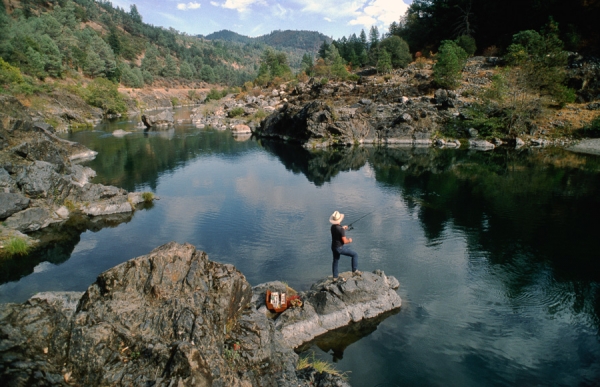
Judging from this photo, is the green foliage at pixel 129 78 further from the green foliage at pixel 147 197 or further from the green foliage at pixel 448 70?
the green foliage at pixel 147 197

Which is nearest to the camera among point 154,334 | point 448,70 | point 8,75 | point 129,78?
point 154,334

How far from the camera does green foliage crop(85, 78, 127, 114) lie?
9169 centimetres

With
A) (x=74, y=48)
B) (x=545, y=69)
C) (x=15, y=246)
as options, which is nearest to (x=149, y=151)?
(x=15, y=246)

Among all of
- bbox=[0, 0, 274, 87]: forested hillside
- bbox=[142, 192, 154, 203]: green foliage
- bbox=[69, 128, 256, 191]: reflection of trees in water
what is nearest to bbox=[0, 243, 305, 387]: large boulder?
bbox=[142, 192, 154, 203]: green foliage

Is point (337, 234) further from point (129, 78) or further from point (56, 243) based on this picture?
point (129, 78)

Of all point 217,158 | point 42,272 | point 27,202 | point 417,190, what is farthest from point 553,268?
point 217,158

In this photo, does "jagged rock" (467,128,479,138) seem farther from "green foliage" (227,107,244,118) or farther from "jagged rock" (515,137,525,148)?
"green foliage" (227,107,244,118)

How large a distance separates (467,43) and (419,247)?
74.1 metres

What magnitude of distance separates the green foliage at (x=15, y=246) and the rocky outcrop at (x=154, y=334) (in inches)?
552

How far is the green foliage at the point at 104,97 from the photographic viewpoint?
91.7 meters

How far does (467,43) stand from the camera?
77875mm

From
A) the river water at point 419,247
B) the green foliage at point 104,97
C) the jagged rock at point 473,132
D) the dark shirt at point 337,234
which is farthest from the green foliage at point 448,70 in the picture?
the green foliage at point 104,97

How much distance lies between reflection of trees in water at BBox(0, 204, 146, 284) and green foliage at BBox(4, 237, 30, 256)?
1.33ft

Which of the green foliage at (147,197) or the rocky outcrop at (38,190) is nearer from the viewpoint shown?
the rocky outcrop at (38,190)
